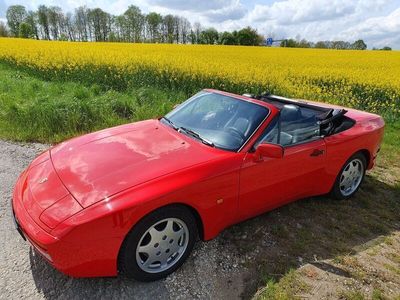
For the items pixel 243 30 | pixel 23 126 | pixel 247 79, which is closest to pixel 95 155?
pixel 23 126

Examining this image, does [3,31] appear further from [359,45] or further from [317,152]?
[317,152]

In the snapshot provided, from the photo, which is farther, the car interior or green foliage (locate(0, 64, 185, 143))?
green foliage (locate(0, 64, 185, 143))

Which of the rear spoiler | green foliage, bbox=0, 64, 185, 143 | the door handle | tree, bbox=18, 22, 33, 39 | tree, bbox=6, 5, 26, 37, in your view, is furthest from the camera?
tree, bbox=6, 5, 26, 37

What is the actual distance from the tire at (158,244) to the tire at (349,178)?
220 centimetres

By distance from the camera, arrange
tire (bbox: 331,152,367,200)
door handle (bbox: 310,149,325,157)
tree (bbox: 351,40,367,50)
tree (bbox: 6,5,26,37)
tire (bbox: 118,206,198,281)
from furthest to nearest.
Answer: tree (bbox: 6,5,26,37) < tree (bbox: 351,40,367,50) < tire (bbox: 331,152,367,200) < door handle (bbox: 310,149,325,157) < tire (bbox: 118,206,198,281)

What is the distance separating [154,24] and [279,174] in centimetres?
7575

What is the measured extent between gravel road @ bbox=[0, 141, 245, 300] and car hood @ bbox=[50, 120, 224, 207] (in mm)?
752

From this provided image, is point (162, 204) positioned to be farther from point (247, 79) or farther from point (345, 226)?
point (247, 79)

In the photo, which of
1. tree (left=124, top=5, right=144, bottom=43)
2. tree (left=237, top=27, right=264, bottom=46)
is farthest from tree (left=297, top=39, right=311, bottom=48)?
tree (left=124, top=5, right=144, bottom=43)

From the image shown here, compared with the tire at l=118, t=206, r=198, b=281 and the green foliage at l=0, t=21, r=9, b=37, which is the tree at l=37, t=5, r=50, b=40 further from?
the tire at l=118, t=206, r=198, b=281

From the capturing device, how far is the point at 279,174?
345cm

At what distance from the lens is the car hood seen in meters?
2.69

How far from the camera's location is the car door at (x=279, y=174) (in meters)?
3.21

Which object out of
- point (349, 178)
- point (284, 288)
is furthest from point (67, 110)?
point (284, 288)
